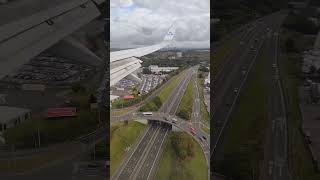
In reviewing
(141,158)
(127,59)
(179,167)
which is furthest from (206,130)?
(127,59)

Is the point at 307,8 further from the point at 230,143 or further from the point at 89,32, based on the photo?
the point at 89,32

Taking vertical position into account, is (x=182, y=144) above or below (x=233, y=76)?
below

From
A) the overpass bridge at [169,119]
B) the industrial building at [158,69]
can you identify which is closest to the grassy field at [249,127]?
the overpass bridge at [169,119]

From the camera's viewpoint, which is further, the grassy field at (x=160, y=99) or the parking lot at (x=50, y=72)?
the grassy field at (x=160, y=99)

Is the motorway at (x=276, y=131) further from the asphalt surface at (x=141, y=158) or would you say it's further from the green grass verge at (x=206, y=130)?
the asphalt surface at (x=141, y=158)

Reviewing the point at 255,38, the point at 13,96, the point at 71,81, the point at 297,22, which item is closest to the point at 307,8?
the point at 297,22

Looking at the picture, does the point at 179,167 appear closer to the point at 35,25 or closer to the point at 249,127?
the point at 249,127
